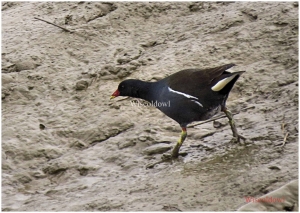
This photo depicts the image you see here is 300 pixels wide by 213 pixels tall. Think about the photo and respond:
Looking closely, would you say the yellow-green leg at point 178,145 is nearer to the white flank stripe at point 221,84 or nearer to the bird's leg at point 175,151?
the bird's leg at point 175,151

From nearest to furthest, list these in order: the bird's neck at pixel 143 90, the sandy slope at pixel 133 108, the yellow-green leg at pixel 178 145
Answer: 1. the sandy slope at pixel 133 108
2. the yellow-green leg at pixel 178 145
3. the bird's neck at pixel 143 90

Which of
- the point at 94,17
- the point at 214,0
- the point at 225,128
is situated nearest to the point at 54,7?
the point at 94,17

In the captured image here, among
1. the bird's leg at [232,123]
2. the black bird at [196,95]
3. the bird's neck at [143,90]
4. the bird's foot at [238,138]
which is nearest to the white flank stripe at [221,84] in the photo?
the black bird at [196,95]

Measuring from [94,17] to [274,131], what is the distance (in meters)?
3.65

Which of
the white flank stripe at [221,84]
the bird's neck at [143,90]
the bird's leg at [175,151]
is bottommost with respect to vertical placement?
the bird's leg at [175,151]

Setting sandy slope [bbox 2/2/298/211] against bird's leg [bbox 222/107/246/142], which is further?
bird's leg [bbox 222/107/246/142]

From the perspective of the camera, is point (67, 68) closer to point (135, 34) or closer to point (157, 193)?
point (135, 34)

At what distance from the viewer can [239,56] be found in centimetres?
837

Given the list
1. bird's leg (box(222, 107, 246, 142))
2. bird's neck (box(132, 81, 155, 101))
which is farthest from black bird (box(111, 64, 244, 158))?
bird's neck (box(132, 81, 155, 101))

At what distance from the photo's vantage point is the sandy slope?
600 centimetres

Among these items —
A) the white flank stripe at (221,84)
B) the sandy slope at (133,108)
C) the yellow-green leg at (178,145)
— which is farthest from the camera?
the yellow-green leg at (178,145)

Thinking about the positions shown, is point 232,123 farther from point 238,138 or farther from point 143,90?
point 143,90

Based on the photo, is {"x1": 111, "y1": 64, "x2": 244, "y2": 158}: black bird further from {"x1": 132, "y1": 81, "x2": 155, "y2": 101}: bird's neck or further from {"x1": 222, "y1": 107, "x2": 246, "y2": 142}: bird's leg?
{"x1": 132, "y1": 81, "x2": 155, "y2": 101}: bird's neck

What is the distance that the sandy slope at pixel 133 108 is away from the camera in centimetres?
600
